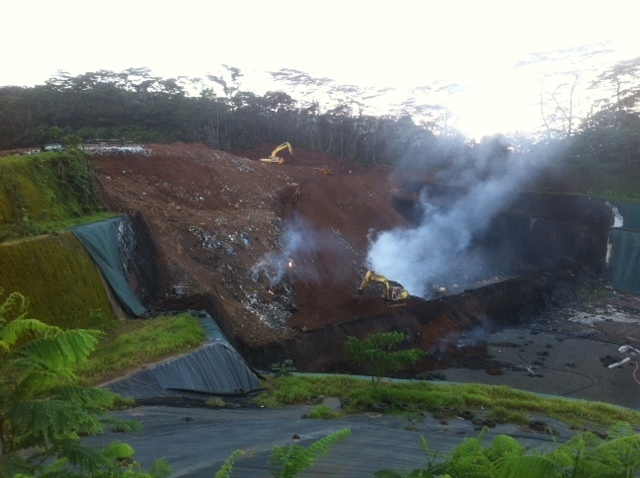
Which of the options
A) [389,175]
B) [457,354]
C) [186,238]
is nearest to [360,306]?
[457,354]

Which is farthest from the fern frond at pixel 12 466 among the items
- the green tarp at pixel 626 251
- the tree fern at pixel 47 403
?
the green tarp at pixel 626 251

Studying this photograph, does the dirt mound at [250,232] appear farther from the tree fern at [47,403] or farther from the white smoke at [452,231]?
the tree fern at [47,403]

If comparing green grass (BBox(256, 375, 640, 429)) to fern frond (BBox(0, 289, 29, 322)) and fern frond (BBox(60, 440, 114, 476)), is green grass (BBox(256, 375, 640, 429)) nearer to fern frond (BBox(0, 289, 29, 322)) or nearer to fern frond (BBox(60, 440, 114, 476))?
fern frond (BBox(0, 289, 29, 322))

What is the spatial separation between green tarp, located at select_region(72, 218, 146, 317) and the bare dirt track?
3.62 ft

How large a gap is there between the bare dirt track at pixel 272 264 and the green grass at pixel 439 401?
168 inches

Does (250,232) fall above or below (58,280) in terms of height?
below

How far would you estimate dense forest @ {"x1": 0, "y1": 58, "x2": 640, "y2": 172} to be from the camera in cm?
3275

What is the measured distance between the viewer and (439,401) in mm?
9414

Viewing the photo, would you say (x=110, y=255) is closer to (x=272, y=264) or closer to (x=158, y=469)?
(x=272, y=264)

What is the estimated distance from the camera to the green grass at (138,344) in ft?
28.4

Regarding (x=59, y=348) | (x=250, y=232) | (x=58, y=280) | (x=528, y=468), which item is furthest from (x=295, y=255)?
(x=528, y=468)

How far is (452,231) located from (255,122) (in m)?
18.6

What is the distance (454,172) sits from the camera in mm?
33844

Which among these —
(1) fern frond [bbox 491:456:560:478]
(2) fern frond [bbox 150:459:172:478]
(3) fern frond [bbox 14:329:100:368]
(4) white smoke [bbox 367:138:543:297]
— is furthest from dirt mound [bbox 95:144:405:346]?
(1) fern frond [bbox 491:456:560:478]
